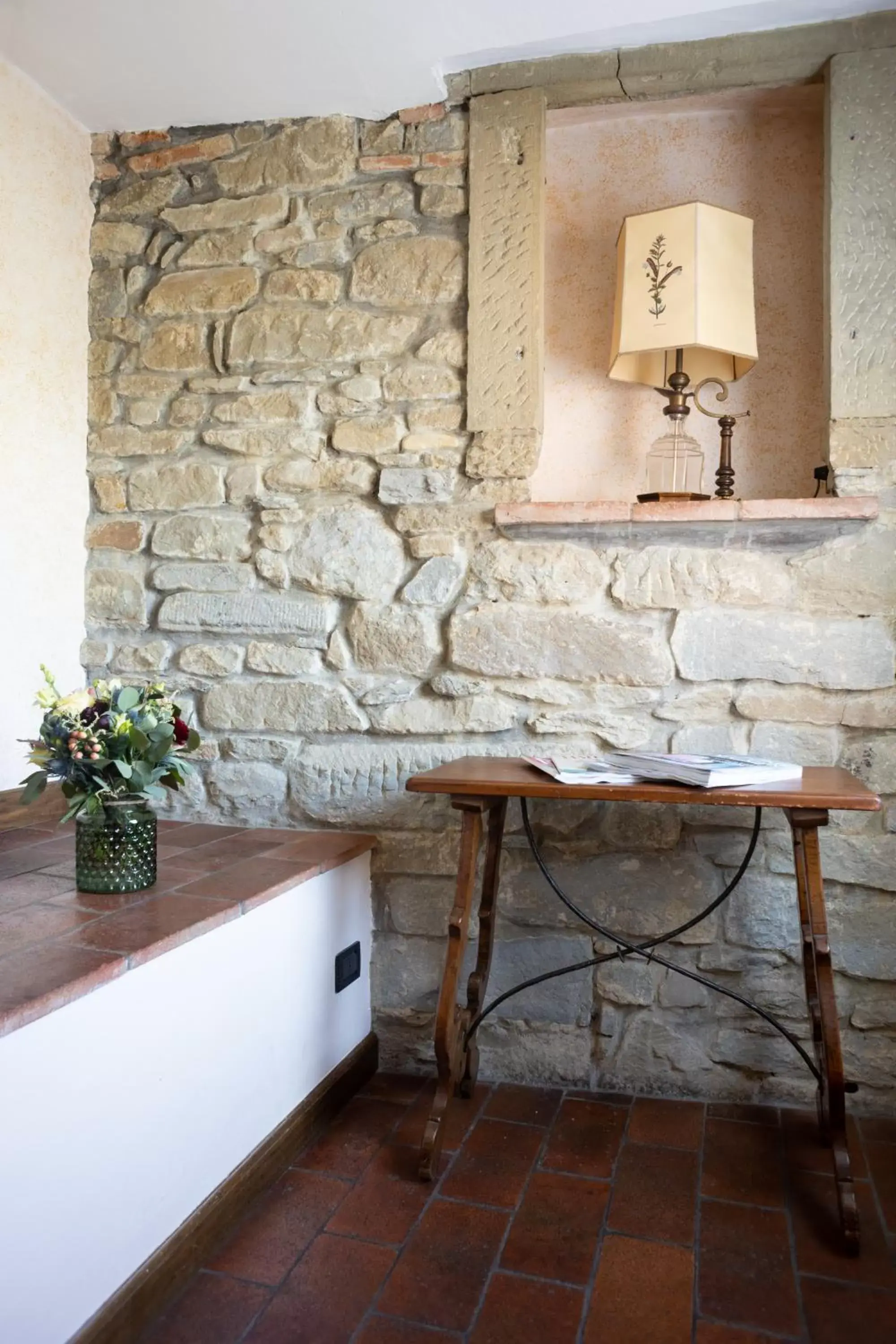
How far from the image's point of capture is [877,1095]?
2.42 metres

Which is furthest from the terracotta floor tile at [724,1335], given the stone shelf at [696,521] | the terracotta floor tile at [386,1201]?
the stone shelf at [696,521]

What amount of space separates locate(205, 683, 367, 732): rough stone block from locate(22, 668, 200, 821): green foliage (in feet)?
2.36

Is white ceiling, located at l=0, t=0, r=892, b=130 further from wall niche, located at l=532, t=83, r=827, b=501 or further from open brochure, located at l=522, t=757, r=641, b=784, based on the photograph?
open brochure, located at l=522, t=757, r=641, b=784

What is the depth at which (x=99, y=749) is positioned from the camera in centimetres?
195

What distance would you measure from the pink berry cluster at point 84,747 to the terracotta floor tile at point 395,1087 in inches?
48.2

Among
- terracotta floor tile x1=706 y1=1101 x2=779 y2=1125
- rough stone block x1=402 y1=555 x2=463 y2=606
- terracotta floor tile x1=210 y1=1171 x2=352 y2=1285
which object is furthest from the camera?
rough stone block x1=402 y1=555 x2=463 y2=606

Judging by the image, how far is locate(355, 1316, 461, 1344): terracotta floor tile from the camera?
1.60 m

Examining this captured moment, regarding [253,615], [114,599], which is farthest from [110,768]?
[114,599]

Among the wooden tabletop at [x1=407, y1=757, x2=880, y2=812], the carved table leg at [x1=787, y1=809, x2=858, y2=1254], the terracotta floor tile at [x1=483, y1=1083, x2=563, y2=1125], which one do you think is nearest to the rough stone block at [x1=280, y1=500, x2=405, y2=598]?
the wooden tabletop at [x1=407, y1=757, x2=880, y2=812]

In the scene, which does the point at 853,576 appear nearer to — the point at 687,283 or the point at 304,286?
the point at 687,283

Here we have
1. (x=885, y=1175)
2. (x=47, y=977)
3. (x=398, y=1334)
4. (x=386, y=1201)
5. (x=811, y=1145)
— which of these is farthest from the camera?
(x=811, y=1145)

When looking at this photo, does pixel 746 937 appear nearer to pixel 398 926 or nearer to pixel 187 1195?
pixel 398 926

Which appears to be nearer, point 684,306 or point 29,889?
point 29,889

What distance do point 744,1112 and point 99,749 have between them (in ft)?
5.99
